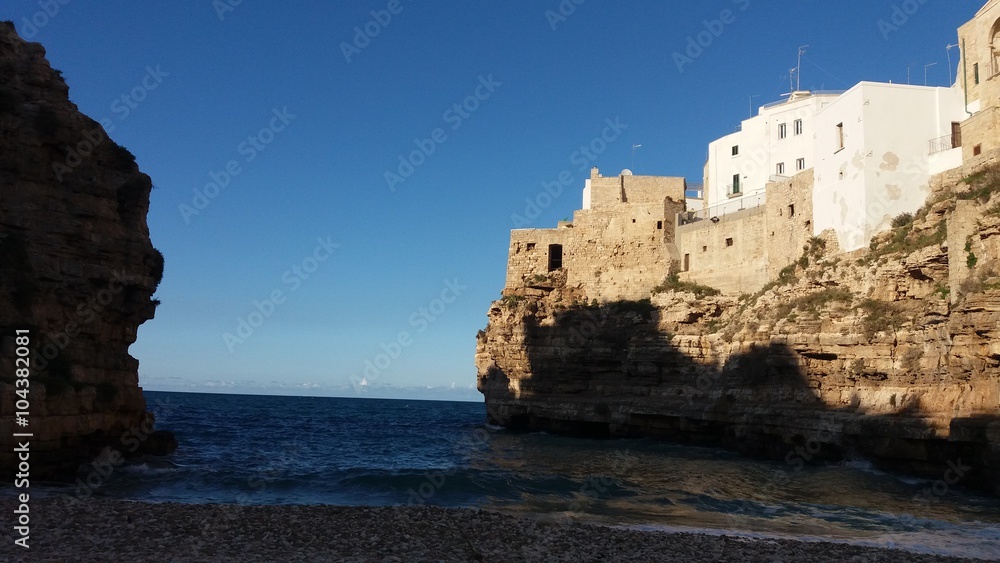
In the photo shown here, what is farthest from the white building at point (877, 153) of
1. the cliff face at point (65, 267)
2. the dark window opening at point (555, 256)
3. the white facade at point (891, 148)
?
the cliff face at point (65, 267)

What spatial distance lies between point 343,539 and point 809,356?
1871cm

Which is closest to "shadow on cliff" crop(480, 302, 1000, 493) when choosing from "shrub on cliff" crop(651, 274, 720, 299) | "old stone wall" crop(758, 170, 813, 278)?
"shrub on cliff" crop(651, 274, 720, 299)

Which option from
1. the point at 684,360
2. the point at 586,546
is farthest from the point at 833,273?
the point at 586,546

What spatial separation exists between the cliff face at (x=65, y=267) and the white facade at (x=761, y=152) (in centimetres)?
2778

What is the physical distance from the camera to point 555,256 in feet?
137

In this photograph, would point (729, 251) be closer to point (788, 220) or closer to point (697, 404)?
point (788, 220)

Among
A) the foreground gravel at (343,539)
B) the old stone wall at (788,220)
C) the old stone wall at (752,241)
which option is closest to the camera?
the foreground gravel at (343,539)

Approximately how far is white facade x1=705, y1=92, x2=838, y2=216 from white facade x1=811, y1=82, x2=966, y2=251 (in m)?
9.36

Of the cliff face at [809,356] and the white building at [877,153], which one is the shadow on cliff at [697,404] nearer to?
the cliff face at [809,356]

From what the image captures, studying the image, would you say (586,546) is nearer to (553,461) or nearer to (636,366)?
(553,461)

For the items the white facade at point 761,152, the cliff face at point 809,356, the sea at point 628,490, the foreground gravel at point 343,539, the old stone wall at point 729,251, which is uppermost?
the white facade at point 761,152

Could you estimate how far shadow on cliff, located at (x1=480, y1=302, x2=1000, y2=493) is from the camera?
18.1 metres

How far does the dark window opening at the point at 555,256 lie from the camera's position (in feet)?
135

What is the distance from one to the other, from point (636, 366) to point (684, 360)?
2.66 meters
